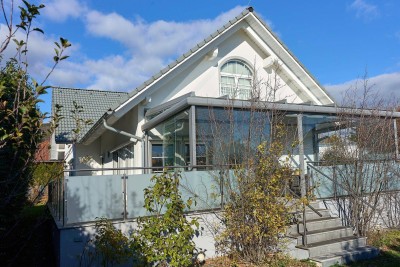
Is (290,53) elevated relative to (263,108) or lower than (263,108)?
elevated

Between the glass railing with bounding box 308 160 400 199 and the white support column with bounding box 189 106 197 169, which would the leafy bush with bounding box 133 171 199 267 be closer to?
the white support column with bounding box 189 106 197 169

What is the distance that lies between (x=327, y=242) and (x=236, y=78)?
6.91 metres

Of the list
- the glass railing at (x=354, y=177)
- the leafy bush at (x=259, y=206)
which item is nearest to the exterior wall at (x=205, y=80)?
the glass railing at (x=354, y=177)

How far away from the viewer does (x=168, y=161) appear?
1033cm

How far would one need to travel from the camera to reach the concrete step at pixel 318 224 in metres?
7.82

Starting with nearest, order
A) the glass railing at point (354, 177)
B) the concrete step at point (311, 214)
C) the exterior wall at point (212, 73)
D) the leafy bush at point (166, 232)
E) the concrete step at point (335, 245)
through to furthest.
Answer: the leafy bush at point (166, 232), the concrete step at point (335, 245), the concrete step at point (311, 214), the glass railing at point (354, 177), the exterior wall at point (212, 73)

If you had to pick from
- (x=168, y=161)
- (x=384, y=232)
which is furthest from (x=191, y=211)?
(x=384, y=232)

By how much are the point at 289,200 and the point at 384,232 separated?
4.45 m

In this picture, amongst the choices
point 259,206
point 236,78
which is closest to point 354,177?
point 259,206

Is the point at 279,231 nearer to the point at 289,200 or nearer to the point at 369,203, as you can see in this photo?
the point at 289,200

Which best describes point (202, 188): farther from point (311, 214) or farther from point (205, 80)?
point (205, 80)

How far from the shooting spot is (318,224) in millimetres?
8188

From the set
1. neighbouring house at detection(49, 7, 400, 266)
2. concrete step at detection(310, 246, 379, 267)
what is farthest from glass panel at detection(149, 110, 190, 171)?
concrete step at detection(310, 246, 379, 267)

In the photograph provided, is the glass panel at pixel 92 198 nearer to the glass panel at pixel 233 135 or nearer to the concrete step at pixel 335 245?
the glass panel at pixel 233 135
